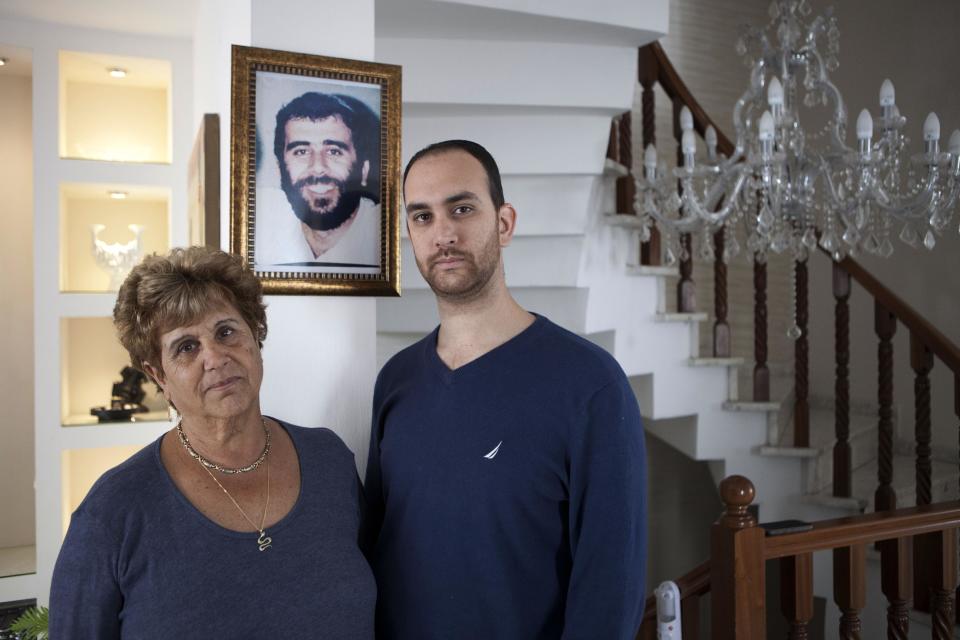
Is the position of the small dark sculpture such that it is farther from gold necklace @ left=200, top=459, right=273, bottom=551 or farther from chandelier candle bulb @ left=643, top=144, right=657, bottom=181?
chandelier candle bulb @ left=643, top=144, right=657, bottom=181

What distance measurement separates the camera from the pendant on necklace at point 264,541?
1.34 metres

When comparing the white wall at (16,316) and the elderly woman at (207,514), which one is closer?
the elderly woman at (207,514)

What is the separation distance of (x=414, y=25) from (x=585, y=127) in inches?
29.2

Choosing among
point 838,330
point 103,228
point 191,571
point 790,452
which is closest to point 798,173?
point 838,330

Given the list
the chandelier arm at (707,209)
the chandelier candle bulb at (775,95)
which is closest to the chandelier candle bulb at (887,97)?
the chandelier candle bulb at (775,95)

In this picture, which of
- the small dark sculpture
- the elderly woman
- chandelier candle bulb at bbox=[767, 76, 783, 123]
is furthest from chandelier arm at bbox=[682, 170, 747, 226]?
the small dark sculpture

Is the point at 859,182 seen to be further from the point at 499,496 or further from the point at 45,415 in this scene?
the point at 45,415

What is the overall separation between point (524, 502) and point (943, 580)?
4.95 feet

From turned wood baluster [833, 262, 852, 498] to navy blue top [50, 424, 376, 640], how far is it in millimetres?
2812

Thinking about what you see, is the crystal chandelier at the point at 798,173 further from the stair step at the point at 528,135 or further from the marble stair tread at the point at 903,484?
the marble stair tread at the point at 903,484

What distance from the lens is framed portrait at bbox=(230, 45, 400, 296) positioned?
1703mm

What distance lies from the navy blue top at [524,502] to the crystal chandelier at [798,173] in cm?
141

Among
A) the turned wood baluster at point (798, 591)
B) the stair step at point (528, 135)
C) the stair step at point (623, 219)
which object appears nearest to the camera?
the turned wood baluster at point (798, 591)

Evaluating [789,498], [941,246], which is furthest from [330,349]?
[941,246]
